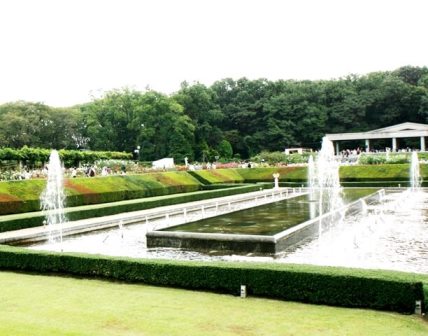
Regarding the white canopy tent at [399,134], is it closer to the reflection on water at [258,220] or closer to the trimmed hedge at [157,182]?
the trimmed hedge at [157,182]

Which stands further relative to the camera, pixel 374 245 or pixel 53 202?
pixel 53 202

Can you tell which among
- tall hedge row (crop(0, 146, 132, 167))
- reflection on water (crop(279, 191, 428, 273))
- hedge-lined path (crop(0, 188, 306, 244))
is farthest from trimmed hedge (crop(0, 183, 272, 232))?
tall hedge row (crop(0, 146, 132, 167))

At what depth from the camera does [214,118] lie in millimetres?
59281

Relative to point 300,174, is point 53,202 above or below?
below

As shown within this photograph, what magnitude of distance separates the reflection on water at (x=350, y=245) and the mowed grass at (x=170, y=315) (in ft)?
10.1

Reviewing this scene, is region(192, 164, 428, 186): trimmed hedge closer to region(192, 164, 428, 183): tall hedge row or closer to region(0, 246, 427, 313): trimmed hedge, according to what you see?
region(192, 164, 428, 183): tall hedge row

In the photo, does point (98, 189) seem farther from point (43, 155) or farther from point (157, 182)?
point (43, 155)

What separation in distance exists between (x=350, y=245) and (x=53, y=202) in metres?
14.4

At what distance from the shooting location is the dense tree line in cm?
5356

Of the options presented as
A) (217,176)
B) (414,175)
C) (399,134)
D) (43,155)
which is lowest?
(414,175)

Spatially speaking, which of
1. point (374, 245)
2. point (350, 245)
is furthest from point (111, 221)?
point (374, 245)

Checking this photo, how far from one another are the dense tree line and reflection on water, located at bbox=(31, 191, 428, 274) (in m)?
37.7

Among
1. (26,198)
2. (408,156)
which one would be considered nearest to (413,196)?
(408,156)

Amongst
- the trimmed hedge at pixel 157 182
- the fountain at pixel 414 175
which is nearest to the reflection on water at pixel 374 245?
the trimmed hedge at pixel 157 182
